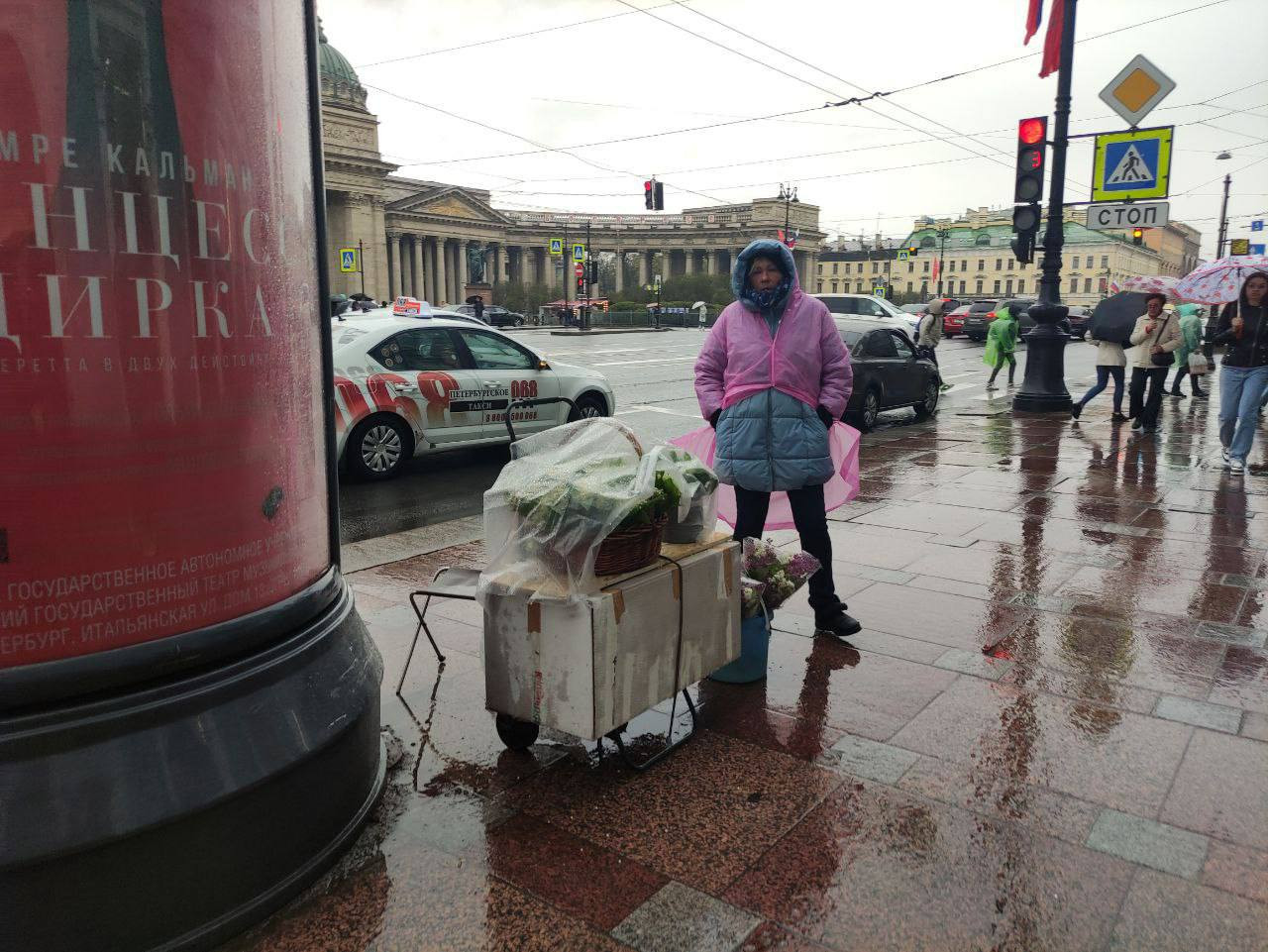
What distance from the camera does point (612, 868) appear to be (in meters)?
2.87

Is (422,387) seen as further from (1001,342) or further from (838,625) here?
(1001,342)

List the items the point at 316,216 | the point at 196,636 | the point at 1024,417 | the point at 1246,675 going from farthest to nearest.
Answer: the point at 1024,417
the point at 1246,675
the point at 316,216
the point at 196,636

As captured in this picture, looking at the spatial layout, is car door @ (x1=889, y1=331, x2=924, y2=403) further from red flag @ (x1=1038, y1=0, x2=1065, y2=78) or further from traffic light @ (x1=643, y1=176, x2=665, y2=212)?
traffic light @ (x1=643, y1=176, x2=665, y2=212)

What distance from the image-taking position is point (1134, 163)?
13.3 meters

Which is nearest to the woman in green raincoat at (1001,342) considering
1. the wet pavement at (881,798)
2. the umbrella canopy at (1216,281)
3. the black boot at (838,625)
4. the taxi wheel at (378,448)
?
the umbrella canopy at (1216,281)

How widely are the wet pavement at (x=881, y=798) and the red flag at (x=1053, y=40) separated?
33.6 ft

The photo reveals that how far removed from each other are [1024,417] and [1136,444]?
121 inches

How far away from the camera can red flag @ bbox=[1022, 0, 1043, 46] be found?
46.5 feet

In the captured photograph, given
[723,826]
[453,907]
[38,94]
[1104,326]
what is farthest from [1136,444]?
[38,94]

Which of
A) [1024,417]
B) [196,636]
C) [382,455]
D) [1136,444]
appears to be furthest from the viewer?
[1024,417]

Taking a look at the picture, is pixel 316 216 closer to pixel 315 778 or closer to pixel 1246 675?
pixel 315 778

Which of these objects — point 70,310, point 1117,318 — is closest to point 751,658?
point 70,310

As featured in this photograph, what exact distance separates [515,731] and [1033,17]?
14.3 meters

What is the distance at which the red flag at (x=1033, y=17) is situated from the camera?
14164mm
